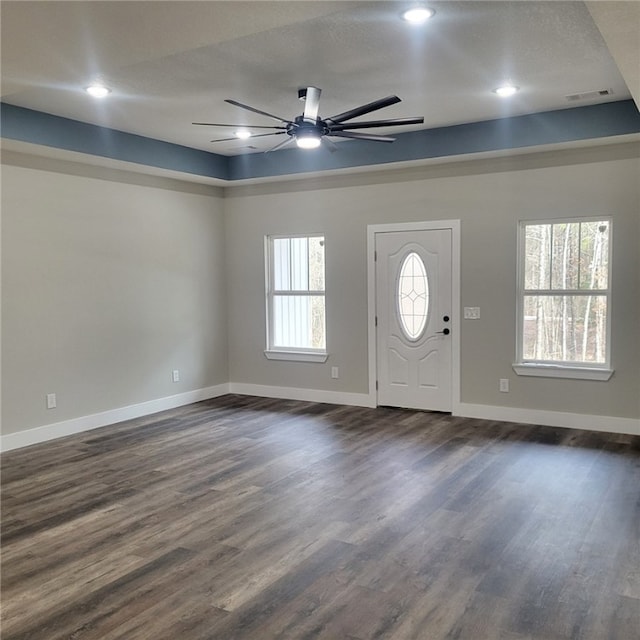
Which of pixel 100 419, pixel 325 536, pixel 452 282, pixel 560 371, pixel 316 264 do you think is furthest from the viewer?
pixel 316 264

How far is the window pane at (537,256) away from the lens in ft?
18.9

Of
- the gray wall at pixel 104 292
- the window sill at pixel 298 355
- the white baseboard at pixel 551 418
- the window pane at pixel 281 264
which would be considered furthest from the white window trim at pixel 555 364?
the gray wall at pixel 104 292

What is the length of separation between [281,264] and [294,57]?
3.71m

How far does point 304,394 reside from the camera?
282 inches

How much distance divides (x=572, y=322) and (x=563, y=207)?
1.08m

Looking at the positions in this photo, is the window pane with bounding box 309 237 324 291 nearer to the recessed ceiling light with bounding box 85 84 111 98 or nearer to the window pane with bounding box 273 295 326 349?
the window pane with bounding box 273 295 326 349

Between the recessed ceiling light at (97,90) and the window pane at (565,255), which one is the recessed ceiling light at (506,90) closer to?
the window pane at (565,255)

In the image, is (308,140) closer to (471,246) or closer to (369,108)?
(369,108)

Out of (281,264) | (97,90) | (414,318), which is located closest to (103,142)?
(97,90)

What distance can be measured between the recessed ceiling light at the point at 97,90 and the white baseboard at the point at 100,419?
9.66 feet

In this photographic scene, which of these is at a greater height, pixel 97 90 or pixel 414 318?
pixel 97 90

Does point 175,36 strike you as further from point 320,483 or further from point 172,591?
point 320,483

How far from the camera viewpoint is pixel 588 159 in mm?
5449

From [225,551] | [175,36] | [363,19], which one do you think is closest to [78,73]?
[175,36]
